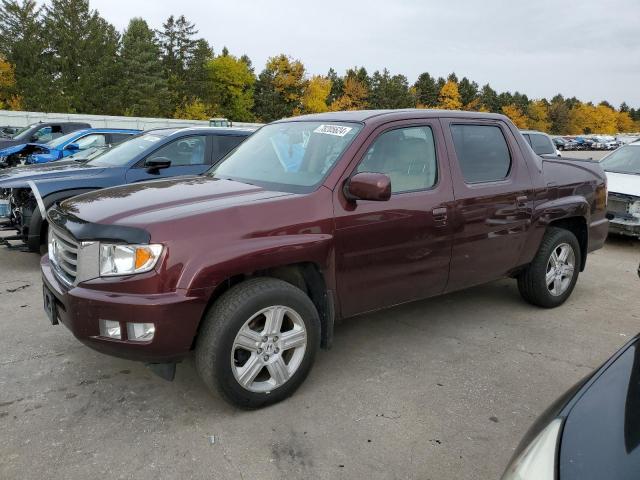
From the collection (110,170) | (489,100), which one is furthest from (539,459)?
(489,100)

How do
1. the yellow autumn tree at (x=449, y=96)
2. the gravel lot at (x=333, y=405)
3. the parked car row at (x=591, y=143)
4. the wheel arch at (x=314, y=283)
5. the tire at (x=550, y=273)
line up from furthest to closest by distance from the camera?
the yellow autumn tree at (x=449, y=96) → the parked car row at (x=591, y=143) → the tire at (x=550, y=273) → the wheel arch at (x=314, y=283) → the gravel lot at (x=333, y=405)

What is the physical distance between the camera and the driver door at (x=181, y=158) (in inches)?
256

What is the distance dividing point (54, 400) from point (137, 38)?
70932 millimetres

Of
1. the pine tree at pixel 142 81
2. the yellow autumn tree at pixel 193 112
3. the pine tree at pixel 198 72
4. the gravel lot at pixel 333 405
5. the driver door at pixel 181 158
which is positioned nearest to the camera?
the gravel lot at pixel 333 405

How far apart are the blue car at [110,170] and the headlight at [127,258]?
114 inches

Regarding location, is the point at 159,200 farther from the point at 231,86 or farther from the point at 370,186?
the point at 231,86

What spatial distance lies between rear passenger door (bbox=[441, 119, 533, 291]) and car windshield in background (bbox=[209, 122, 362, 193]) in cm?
95

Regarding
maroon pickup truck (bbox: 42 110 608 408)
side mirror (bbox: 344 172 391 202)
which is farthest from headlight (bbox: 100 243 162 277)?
side mirror (bbox: 344 172 391 202)

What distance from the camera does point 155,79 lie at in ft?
194

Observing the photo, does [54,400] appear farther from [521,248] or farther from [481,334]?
[521,248]

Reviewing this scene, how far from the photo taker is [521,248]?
443 centimetres

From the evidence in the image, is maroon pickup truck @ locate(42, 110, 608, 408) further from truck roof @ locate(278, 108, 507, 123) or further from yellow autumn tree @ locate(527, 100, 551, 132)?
yellow autumn tree @ locate(527, 100, 551, 132)

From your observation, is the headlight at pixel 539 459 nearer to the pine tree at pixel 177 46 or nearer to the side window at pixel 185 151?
the side window at pixel 185 151

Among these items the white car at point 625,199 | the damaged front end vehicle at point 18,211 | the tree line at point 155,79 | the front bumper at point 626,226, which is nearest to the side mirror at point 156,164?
the damaged front end vehicle at point 18,211
